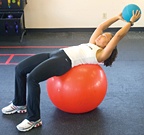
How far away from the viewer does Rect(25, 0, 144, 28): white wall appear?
18.9 ft

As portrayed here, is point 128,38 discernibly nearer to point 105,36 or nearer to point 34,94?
point 105,36

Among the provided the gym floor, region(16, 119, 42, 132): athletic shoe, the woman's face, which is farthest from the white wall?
region(16, 119, 42, 132): athletic shoe

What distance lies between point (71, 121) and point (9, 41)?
3133 mm

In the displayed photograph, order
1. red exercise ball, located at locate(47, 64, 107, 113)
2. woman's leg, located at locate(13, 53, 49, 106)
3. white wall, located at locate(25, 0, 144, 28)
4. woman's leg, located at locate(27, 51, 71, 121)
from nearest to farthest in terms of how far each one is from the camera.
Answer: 1. woman's leg, located at locate(27, 51, 71, 121)
2. red exercise ball, located at locate(47, 64, 107, 113)
3. woman's leg, located at locate(13, 53, 49, 106)
4. white wall, located at locate(25, 0, 144, 28)

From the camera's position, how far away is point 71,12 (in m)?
5.84

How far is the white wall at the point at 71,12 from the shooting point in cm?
576

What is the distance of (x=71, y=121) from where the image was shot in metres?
2.72

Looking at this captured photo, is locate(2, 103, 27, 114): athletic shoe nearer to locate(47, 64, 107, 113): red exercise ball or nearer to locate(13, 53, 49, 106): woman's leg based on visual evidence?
locate(13, 53, 49, 106): woman's leg

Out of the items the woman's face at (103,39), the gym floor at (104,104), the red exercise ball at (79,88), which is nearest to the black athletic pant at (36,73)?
the red exercise ball at (79,88)

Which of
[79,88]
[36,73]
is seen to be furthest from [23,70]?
[79,88]

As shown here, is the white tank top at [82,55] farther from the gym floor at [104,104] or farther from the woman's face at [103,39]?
the gym floor at [104,104]

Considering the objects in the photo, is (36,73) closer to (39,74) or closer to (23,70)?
(39,74)

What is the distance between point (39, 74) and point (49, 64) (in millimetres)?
138

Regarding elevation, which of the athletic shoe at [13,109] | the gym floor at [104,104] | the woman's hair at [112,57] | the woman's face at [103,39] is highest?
the woman's face at [103,39]
